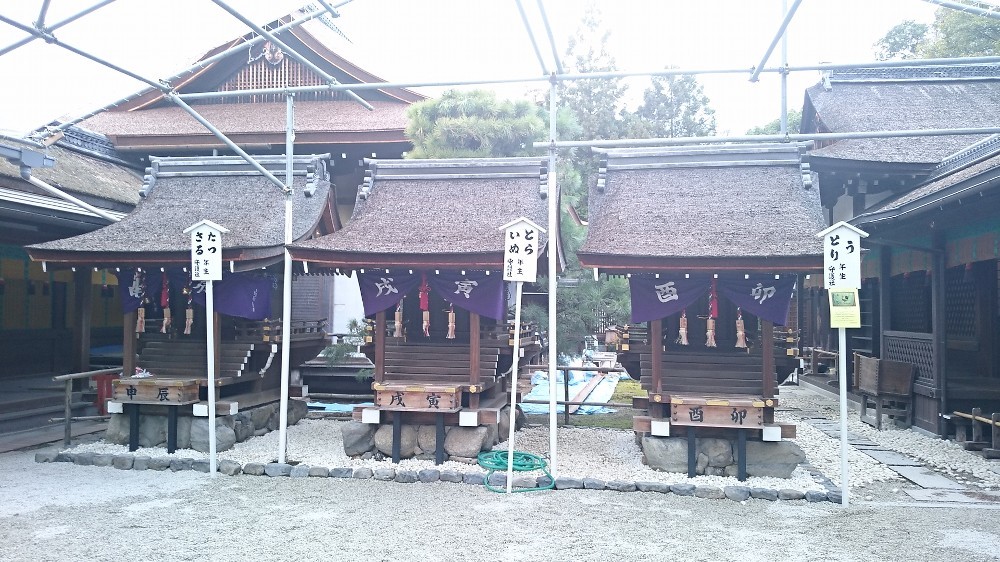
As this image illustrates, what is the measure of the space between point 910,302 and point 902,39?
26.3 m

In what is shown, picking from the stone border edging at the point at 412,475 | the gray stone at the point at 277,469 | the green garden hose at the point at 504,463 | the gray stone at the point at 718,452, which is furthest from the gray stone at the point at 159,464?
the gray stone at the point at 718,452

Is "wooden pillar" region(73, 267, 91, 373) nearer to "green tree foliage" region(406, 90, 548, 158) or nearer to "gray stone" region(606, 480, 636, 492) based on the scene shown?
"green tree foliage" region(406, 90, 548, 158)

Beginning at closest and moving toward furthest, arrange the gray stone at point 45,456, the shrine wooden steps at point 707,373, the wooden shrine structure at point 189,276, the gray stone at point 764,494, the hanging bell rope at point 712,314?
the gray stone at point 764,494 → the hanging bell rope at point 712,314 → the shrine wooden steps at point 707,373 → the gray stone at point 45,456 → the wooden shrine structure at point 189,276

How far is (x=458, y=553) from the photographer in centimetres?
641

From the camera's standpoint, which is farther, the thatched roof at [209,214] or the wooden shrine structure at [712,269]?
the thatched roof at [209,214]

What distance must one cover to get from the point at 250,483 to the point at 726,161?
857 centimetres

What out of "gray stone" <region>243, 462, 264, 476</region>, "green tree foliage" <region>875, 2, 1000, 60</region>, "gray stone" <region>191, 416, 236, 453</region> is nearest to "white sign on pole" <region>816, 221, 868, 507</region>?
"gray stone" <region>243, 462, 264, 476</region>

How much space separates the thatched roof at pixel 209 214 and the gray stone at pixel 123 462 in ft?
9.66

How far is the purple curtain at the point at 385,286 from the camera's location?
10203 mm

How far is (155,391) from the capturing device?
10.5m

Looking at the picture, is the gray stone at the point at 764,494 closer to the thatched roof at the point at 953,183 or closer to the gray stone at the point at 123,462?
the thatched roof at the point at 953,183

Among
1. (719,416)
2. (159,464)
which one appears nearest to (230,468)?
(159,464)

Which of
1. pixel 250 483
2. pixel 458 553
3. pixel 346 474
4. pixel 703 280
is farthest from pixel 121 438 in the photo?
pixel 703 280

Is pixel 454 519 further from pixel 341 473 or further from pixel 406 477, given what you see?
pixel 341 473
